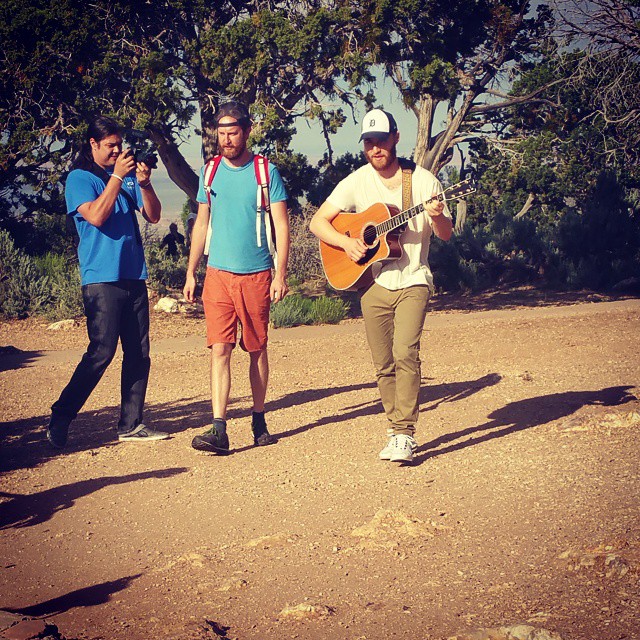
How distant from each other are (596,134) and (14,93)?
14139 mm

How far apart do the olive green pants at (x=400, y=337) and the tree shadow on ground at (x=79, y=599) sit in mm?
2213

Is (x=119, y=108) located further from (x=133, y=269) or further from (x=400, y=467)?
(x=400, y=467)

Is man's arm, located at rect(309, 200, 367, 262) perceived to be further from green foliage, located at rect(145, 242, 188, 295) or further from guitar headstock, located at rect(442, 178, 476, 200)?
green foliage, located at rect(145, 242, 188, 295)

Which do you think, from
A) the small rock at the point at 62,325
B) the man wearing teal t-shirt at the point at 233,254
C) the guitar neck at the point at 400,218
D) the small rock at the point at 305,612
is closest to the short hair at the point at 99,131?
the man wearing teal t-shirt at the point at 233,254

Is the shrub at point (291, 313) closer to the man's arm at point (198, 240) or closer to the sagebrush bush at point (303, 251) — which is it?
the sagebrush bush at point (303, 251)

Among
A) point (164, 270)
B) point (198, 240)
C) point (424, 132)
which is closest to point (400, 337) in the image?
point (198, 240)

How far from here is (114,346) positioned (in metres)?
6.84

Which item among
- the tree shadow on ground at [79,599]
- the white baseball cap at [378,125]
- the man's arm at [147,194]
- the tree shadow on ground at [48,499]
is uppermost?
the white baseball cap at [378,125]

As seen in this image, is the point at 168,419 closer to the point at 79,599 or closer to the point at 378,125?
the point at 378,125

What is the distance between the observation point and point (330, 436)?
279 inches

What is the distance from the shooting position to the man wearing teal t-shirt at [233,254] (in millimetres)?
6441

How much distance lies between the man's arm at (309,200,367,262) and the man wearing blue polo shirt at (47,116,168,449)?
45.7 inches

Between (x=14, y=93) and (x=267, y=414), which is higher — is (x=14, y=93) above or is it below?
above

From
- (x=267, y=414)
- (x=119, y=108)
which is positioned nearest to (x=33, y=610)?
(x=267, y=414)
